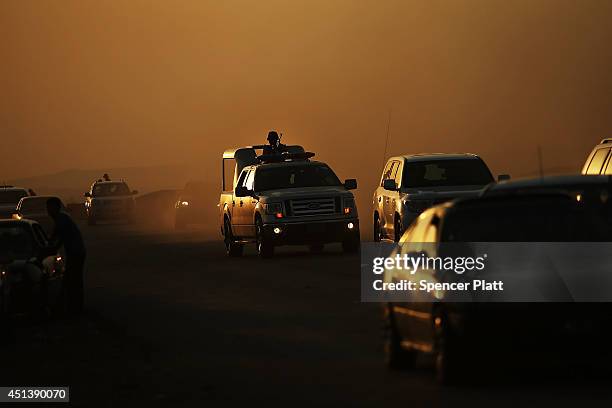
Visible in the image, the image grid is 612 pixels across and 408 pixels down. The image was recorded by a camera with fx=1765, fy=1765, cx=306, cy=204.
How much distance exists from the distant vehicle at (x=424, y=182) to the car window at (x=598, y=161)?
200 inches

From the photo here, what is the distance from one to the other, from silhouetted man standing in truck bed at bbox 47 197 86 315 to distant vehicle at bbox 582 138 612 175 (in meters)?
7.73

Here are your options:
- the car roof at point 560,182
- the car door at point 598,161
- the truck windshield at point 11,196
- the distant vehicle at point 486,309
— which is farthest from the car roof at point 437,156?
the truck windshield at point 11,196

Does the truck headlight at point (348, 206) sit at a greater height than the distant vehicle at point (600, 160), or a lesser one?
lesser

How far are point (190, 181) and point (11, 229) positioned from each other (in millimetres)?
40064

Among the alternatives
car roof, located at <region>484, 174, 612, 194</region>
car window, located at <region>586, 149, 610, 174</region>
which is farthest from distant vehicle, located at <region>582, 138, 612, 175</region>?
car roof, located at <region>484, 174, 612, 194</region>

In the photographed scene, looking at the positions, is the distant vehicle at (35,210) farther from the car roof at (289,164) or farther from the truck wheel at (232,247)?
the car roof at (289,164)

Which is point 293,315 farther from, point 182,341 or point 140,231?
point 140,231

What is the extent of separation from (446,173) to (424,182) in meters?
0.51

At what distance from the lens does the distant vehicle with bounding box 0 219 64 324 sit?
2105 centimetres

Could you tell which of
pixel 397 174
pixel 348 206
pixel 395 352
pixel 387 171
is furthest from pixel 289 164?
pixel 395 352

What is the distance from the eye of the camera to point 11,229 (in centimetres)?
2252

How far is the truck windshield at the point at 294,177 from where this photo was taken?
36.9 meters

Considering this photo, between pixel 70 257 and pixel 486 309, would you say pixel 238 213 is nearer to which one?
pixel 70 257

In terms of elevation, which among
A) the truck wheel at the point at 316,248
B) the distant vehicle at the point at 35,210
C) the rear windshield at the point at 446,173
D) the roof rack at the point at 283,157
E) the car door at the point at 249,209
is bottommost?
the distant vehicle at the point at 35,210
